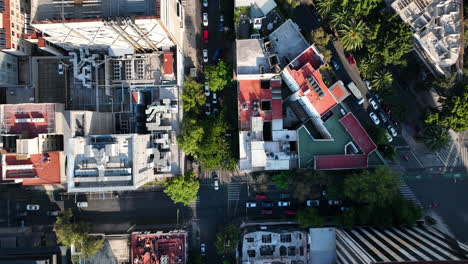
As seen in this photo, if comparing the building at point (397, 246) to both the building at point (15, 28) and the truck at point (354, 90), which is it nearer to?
the truck at point (354, 90)

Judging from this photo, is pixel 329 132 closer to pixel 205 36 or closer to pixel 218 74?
pixel 218 74

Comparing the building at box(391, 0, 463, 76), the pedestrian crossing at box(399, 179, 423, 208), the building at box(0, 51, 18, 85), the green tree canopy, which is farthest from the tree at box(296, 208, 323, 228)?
the building at box(0, 51, 18, 85)

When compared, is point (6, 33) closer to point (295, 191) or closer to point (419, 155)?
point (295, 191)

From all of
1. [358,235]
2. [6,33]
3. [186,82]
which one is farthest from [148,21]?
[358,235]

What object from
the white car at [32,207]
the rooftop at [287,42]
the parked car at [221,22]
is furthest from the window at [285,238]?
the white car at [32,207]

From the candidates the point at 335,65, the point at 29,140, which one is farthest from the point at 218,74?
the point at 29,140

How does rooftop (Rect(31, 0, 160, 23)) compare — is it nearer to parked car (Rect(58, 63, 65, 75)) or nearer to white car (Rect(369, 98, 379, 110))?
parked car (Rect(58, 63, 65, 75))

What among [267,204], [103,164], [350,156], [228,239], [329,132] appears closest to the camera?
[103,164]
